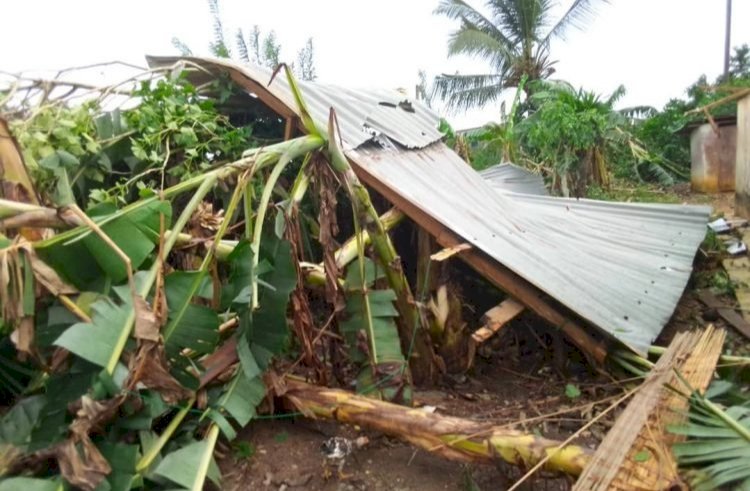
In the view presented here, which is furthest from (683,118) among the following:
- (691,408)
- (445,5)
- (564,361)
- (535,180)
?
(691,408)

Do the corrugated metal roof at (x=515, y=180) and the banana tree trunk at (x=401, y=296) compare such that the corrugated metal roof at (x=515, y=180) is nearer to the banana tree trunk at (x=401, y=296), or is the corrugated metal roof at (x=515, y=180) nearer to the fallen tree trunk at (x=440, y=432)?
the banana tree trunk at (x=401, y=296)

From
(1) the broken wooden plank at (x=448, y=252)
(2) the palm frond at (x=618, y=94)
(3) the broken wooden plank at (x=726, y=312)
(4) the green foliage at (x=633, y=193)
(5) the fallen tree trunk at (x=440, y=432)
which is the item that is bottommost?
(4) the green foliage at (x=633, y=193)

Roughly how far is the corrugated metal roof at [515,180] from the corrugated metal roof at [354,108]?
176cm

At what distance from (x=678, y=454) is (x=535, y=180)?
7598mm

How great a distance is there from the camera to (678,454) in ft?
7.65

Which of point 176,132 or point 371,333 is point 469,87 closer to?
point 176,132

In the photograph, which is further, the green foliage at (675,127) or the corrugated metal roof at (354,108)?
the green foliage at (675,127)

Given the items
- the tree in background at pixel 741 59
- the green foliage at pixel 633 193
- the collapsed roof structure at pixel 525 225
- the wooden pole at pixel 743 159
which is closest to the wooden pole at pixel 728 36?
the tree in background at pixel 741 59

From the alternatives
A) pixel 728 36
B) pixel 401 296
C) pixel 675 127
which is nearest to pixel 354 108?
pixel 401 296

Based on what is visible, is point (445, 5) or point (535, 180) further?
point (445, 5)

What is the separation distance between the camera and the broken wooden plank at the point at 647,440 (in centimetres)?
220

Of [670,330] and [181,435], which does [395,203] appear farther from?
[670,330]

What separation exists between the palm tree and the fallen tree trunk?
19470 mm

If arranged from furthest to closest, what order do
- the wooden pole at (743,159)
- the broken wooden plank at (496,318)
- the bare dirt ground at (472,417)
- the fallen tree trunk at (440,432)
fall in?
the wooden pole at (743,159)
the broken wooden plank at (496,318)
the bare dirt ground at (472,417)
the fallen tree trunk at (440,432)
